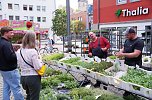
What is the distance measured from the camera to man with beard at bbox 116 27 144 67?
5.71m

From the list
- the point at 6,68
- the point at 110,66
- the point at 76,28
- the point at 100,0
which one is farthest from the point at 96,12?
the point at 76,28

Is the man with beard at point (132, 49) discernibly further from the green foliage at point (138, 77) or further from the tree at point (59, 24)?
the tree at point (59, 24)

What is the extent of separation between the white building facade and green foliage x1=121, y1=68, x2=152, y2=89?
53.8 meters

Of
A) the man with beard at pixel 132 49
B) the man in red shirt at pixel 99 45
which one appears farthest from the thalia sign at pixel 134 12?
the man with beard at pixel 132 49

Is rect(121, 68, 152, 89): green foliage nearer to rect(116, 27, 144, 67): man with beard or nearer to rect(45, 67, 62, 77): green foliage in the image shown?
rect(116, 27, 144, 67): man with beard

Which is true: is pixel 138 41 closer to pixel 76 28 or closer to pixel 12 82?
pixel 12 82

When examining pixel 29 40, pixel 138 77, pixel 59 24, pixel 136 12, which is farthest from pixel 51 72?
pixel 59 24

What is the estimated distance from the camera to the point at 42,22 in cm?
6294

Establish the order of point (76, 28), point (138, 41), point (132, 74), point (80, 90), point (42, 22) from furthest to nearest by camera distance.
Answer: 1. point (76, 28)
2. point (42, 22)
3. point (80, 90)
4. point (138, 41)
5. point (132, 74)

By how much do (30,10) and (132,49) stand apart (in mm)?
56853

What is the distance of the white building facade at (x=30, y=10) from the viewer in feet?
187

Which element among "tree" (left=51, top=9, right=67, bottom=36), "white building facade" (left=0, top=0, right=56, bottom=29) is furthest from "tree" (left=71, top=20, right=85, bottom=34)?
"tree" (left=51, top=9, right=67, bottom=36)

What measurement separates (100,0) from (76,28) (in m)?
49.1

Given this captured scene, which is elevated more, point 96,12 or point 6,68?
point 96,12
